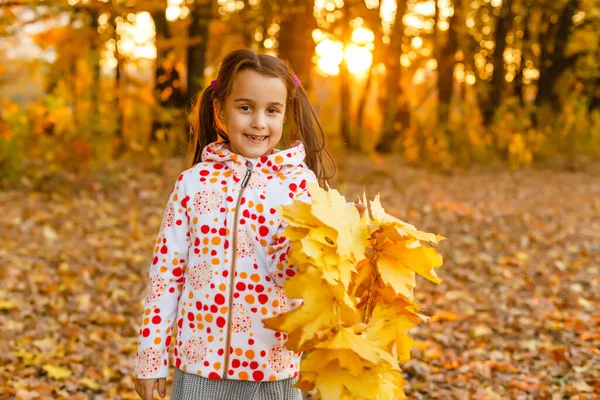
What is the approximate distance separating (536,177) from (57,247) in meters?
8.62

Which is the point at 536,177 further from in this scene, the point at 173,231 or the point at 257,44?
the point at 173,231

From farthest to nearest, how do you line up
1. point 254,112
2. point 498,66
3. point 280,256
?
point 498,66
point 254,112
point 280,256

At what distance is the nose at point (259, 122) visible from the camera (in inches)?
80.9

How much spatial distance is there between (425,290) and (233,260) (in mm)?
4098

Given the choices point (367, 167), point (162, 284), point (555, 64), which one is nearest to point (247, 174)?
point (162, 284)

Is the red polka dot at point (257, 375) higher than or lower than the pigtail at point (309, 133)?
lower

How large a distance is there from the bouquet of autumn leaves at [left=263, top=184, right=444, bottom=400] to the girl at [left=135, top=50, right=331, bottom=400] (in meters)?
0.26

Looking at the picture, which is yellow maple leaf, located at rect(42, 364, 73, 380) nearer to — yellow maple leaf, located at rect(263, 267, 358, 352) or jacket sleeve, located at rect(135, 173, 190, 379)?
jacket sleeve, located at rect(135, 173, 190, 379)

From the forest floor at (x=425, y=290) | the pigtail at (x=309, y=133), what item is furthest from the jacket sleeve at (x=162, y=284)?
the forest floor at (x=425, y=290)

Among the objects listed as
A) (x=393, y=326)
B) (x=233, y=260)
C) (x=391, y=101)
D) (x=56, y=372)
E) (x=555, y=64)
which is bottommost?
(x=56, y=372)

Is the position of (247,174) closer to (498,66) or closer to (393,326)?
(393,326)

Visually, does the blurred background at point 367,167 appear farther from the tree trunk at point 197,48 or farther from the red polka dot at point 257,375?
the red polka dot at point 257,375

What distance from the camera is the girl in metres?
2.01

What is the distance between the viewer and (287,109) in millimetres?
2279
